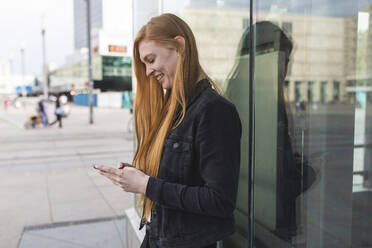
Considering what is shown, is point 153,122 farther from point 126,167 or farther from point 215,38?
point 215,38

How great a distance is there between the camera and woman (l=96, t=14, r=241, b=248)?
1.26 meters

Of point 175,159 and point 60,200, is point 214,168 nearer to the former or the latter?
point 175,159

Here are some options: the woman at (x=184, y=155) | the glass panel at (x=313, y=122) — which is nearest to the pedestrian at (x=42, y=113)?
the glass panel at (x=313, y=122)

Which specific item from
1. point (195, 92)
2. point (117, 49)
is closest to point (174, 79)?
point (195, 92)

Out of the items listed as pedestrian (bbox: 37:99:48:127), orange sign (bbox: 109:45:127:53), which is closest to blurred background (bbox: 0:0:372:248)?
orange sign (bbox: 109:45:127:53)

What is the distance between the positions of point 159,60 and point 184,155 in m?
0.41

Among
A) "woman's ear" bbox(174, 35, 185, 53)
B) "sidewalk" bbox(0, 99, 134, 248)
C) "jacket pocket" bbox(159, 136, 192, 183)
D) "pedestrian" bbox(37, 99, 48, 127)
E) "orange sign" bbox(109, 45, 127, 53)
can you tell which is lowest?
"sidewalk" bbox(0, 99, 134, 248)

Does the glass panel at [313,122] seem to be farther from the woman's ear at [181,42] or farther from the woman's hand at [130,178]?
the woman's hand at [130,178]

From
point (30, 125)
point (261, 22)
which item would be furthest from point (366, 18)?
point (30, 125)

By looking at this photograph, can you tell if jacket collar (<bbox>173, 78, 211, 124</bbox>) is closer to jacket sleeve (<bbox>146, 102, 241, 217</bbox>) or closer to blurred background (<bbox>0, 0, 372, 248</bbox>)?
jacket sleeve (<bbox>146, 102, 241, 217</bbox>)

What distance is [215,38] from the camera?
238cm

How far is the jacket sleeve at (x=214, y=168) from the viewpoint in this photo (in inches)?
49.0

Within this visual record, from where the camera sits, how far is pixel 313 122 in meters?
1.66

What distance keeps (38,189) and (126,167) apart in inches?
214
